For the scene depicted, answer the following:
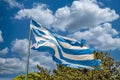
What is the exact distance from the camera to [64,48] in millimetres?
16250

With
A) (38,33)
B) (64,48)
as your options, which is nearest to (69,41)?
(64,48)

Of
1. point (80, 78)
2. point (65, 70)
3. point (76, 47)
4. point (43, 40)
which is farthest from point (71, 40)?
point (65, 70)

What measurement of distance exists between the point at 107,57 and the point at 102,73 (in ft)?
13.3

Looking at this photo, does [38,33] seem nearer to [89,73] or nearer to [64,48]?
[64,48]

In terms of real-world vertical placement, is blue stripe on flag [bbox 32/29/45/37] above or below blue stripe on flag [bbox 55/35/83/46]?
above

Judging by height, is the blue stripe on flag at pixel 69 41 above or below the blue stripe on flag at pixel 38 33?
below

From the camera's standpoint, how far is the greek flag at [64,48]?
51.2ft

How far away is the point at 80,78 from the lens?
47.7 m

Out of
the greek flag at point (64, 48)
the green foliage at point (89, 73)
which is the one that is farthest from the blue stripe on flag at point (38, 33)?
the green foliage at point (89, 73)

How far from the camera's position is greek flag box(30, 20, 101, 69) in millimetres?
15594

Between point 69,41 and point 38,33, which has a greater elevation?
point 38,33

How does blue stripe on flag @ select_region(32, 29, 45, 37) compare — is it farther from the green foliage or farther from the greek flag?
the green foliage

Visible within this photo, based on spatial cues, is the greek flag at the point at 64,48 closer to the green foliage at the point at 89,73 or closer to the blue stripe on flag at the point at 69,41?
the blue stripe on flag at the point at 69,41

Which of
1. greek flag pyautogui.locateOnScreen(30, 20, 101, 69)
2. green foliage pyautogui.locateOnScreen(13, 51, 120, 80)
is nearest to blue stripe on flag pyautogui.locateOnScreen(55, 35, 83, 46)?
greek flag pyautogui.locateOnScreen(30, 20, 101, 69)
